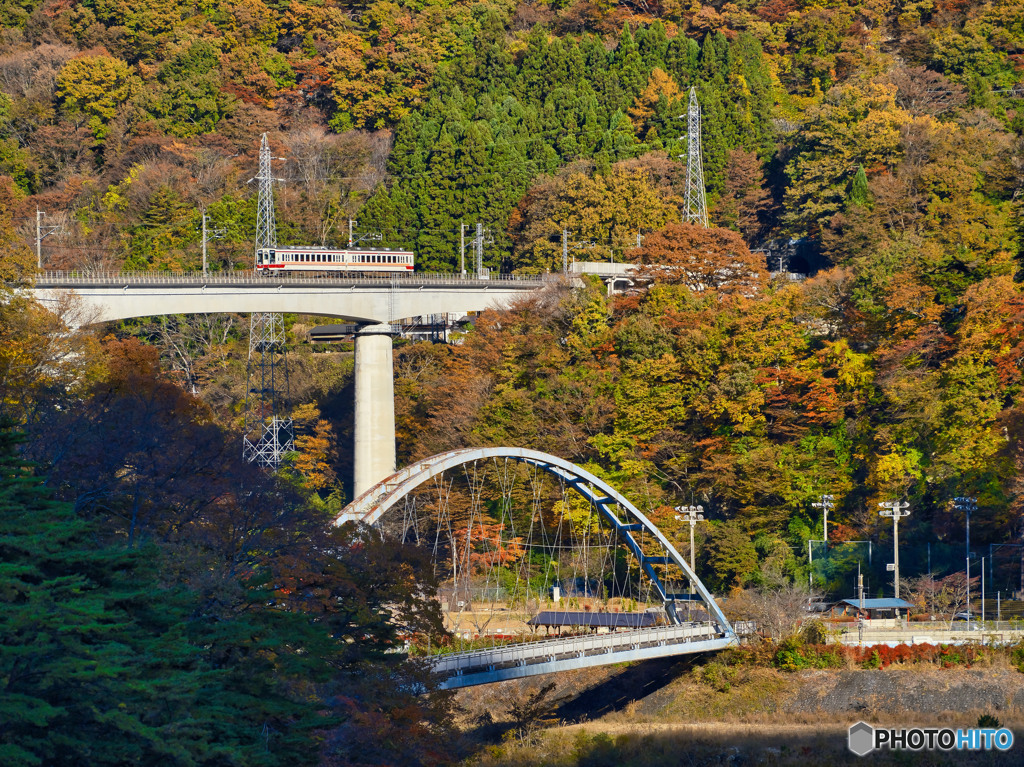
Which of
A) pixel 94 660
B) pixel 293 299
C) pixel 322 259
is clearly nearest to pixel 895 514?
pixel 293 299

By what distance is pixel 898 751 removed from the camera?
32469mm

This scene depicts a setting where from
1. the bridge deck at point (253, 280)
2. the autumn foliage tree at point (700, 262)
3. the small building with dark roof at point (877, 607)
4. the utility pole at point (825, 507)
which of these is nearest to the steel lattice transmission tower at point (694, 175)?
the bridge deck at point (253, 280)

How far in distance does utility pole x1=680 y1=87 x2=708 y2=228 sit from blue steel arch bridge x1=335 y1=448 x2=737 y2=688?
21071mm

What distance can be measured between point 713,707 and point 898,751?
6.31 meters

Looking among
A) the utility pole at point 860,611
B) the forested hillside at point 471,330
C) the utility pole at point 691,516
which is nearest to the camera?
the forested hillside at point 471,330

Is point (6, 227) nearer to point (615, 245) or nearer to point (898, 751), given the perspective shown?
point (615, 245)

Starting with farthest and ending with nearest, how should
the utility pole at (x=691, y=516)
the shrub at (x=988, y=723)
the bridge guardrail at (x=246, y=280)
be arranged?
the bridge guardrail at (x=246, y=280) < the utility pole at (x=691, y=516) < the shrub at (x=988, y=723)

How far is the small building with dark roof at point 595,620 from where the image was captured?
39.4 meters

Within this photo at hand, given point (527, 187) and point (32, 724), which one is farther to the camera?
point (527, 187)

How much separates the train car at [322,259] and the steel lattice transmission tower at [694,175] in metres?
14.5

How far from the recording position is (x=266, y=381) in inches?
2436

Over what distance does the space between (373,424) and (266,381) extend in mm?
10542

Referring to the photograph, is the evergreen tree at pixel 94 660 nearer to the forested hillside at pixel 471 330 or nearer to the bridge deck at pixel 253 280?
the forested hillside at pixel 471 330

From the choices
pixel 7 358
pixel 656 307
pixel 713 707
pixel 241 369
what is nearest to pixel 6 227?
pixel 7 358
